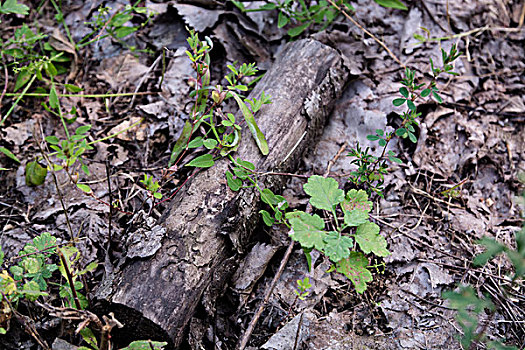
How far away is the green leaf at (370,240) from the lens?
1.94m

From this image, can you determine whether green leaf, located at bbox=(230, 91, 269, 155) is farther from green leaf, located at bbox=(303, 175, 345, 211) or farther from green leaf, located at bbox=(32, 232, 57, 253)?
green leaf, located at bbox=(32, 232, 57, 253)

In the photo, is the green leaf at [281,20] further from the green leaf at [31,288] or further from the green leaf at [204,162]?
the green leaf at [31,288]

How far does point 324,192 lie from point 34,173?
1.79 metres

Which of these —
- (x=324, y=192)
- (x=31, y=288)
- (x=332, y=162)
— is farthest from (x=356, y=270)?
(x=31, y=288)

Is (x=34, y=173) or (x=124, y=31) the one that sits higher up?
(x=124, y=31)

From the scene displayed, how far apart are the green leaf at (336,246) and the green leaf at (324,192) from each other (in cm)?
18

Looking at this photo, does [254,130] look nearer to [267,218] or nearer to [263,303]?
[267,218]

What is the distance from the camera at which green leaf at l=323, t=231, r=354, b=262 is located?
1857 millimetres

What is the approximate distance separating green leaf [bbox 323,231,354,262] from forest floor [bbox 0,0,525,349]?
439mm

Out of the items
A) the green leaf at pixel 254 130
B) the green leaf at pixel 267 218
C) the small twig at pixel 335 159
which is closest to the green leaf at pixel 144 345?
the green leaf at pixel 267 218

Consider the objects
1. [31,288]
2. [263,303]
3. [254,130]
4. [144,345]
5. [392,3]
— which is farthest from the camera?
[392,3]

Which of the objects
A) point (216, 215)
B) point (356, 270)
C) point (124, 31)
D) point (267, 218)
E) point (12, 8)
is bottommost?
point (356, 270)

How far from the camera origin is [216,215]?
2.12 metres

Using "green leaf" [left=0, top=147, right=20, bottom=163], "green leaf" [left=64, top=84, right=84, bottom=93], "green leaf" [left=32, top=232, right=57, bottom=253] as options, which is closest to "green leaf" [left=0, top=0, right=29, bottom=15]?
"green leaf" [left=64, top=84, right=84, bottom=93]
